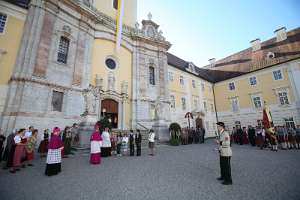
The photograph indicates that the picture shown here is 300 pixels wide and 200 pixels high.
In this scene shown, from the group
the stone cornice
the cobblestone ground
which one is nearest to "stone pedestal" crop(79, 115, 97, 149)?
the cobblestone ground

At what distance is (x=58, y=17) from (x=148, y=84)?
1146 centimetres

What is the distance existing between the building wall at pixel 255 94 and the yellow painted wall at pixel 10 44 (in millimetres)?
28577

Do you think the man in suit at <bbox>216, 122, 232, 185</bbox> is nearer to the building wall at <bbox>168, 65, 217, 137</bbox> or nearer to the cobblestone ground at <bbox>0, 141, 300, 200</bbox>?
the cobblestone ground at <bbox>0, 141, 300, 200</bbox>

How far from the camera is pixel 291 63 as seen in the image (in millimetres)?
21016

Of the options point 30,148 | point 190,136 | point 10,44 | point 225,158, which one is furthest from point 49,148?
point 190,136

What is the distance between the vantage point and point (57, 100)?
13.0m

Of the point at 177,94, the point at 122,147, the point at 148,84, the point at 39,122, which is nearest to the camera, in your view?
the point at 122,147

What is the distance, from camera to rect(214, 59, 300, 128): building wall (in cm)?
2099

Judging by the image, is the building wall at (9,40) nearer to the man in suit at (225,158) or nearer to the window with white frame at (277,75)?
the man in suit at (225,158)

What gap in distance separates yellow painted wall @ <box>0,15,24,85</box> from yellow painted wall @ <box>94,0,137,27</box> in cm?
931

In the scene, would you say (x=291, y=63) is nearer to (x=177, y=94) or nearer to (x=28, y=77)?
(x=177, y=94)

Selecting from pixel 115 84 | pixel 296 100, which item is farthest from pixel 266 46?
pixel 115 84

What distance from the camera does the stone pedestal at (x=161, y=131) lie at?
574 inches

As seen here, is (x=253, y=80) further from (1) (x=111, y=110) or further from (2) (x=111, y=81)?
(1) (x=111, y=110)
